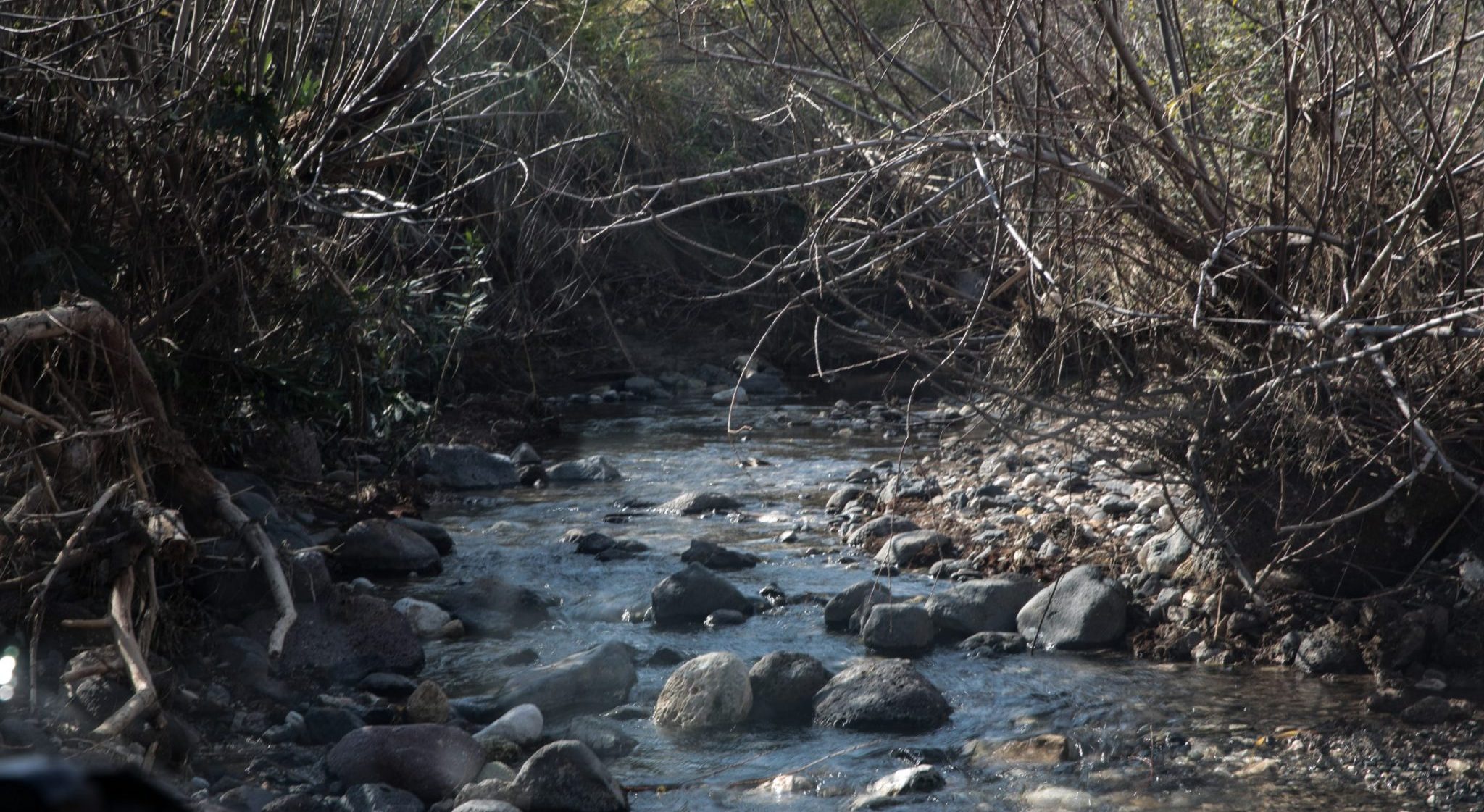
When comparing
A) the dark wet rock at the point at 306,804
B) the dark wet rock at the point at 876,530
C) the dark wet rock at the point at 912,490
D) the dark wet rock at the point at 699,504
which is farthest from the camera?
the dark wet rock at the point at 699,504

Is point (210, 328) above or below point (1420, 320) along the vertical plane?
below

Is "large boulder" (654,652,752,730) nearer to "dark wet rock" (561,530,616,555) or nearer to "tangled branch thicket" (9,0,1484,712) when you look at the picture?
"tangled branch thicket" (9,0,1484,712)

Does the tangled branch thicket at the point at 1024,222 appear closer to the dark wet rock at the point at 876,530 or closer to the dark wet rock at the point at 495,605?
the dark wet rock at the point at 495,605

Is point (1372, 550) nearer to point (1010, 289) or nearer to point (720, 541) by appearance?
point (1010, 289)

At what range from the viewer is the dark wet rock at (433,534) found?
259 inches

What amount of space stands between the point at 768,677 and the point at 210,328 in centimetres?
277

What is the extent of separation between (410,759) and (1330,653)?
317 cm

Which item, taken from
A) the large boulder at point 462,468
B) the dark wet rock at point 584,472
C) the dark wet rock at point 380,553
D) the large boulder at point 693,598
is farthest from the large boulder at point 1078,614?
the large boulder at point 462,468

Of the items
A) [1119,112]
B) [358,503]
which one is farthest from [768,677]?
[358,503]

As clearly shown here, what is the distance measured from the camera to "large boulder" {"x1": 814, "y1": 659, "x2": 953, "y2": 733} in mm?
4312

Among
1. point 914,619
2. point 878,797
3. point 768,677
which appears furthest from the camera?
point 914,619

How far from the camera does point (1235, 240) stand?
4.30 meters

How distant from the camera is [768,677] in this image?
15.0 ft

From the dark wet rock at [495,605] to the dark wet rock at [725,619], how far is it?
74cm
